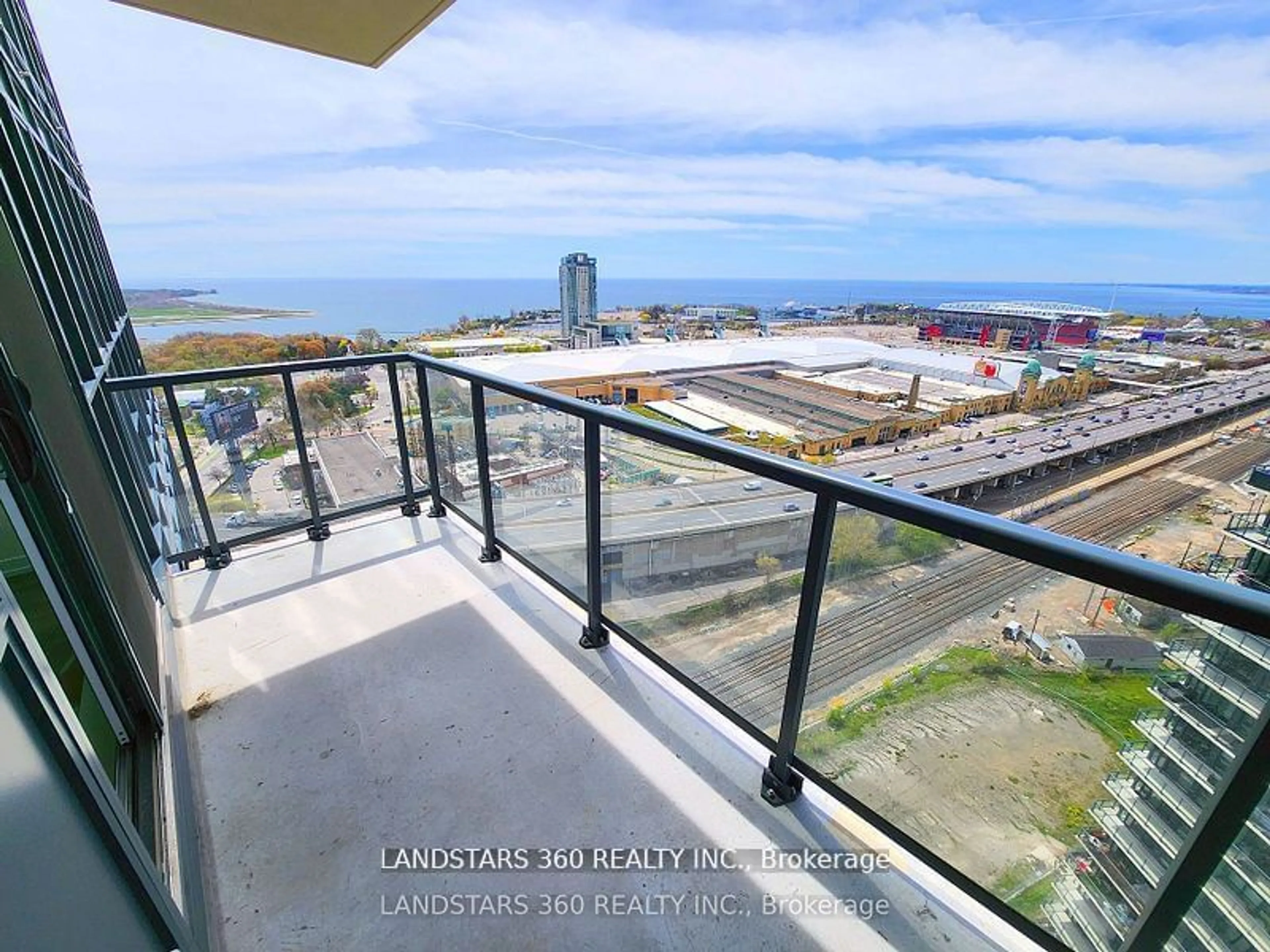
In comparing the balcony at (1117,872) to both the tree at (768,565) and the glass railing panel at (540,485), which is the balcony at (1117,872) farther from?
the glass railing panel at (540,485)

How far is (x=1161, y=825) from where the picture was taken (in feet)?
3.01

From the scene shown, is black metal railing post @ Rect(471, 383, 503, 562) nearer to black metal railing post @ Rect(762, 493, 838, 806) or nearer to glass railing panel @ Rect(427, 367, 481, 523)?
glass railing panel @ Rect(427, 367, 481, 523)

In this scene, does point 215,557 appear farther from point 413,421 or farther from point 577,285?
point 577,285

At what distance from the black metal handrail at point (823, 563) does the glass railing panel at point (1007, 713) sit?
0.03 meters

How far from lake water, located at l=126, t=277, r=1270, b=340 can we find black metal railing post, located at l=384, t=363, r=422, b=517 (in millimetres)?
3960

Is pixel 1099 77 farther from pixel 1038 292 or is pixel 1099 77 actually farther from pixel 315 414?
pixel 1038 292

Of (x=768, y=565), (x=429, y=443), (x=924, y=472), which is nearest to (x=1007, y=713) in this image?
(x=768, y=565)

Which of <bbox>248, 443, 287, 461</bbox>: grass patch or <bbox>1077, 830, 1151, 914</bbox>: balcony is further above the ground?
<bbox>248, 443, 287, 461</bbox>: grass patch

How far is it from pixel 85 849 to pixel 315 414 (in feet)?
8.80

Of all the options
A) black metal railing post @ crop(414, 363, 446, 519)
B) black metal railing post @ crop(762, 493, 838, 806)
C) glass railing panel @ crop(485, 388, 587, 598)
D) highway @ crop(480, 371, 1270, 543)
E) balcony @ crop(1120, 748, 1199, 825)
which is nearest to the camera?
balcony @ crop(1120, 748, 1199, 825)

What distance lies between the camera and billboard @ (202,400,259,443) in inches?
105

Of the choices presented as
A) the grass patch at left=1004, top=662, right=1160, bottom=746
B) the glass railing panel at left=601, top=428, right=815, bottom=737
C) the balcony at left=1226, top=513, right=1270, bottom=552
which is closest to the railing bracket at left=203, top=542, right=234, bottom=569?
Result: the glass railing panel at left=601, top=428, right=815, bottom=737

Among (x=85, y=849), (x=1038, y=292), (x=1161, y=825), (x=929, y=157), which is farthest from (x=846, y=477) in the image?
(x=1038, y=292)

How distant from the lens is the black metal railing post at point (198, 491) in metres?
2.53
